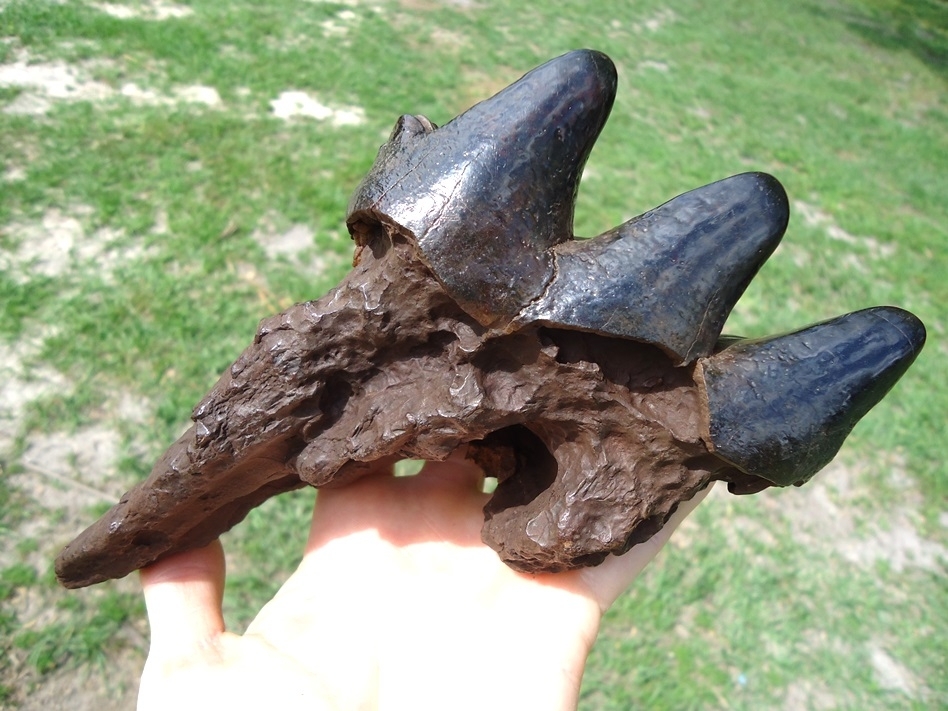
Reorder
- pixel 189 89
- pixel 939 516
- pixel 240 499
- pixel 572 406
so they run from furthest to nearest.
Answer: pixel 189 89 → pixel 939 516 → pixel 240 499 → pixel 572 406

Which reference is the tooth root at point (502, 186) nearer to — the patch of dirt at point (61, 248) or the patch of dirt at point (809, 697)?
the patch of dirt at point (809, 697)

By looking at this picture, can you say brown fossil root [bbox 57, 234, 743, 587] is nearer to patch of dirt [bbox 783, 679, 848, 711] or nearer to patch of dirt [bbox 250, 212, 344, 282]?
patch of dirt [bbox 783, 679, 848, 711]

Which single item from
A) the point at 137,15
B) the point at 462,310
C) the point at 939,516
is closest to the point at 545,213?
the point at 462,310

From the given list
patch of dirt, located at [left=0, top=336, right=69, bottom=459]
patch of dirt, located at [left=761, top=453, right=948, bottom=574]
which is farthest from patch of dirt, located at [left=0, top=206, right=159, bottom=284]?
patch of dirt, located at [left=761, top=453, right=948, bottom=574]

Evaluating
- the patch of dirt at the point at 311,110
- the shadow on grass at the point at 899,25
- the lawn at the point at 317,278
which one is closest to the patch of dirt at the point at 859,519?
the lawn at the point at 317,278

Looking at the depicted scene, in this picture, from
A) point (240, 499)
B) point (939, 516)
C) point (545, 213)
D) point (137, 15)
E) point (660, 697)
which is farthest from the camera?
point (137, 15)

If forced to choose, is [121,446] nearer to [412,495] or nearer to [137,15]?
[412,495]

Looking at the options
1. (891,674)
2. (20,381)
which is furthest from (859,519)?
(20,381)
